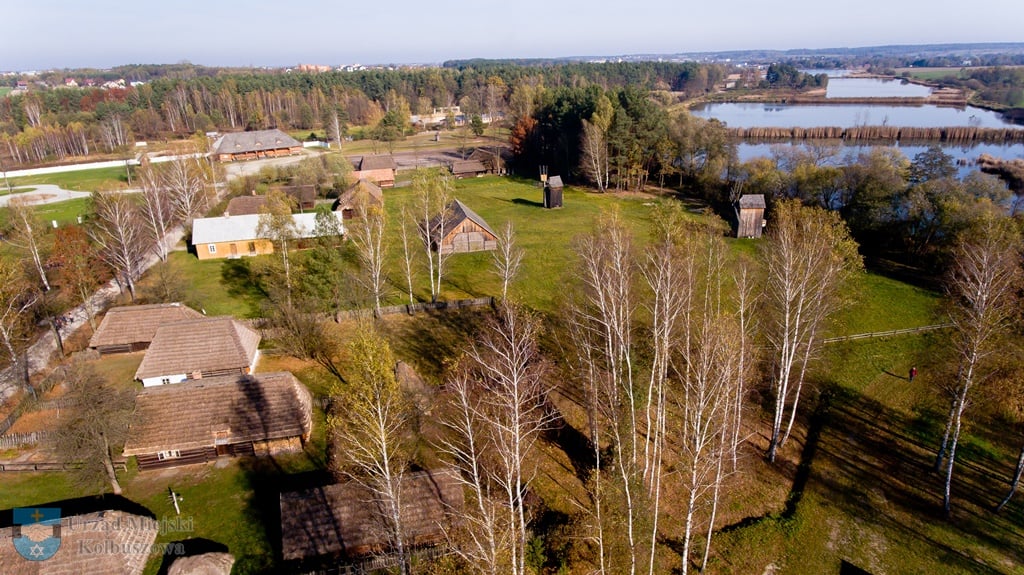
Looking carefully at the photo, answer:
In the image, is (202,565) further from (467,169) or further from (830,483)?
(467,169)

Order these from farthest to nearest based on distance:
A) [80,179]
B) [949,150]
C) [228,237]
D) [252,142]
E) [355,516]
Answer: [252,142], [949,150], [80,179], [228,237], [355,516]

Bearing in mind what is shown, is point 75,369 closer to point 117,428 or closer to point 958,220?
point 117,428

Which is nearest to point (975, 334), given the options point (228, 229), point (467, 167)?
point (228, 229)

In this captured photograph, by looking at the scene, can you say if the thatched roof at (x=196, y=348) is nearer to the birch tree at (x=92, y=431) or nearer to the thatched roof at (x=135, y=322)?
the thatched roof at (x=135, y=322)

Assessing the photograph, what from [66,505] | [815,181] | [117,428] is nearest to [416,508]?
[117,428]

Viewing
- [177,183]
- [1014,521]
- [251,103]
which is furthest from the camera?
[251,103]

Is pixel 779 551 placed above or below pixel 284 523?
below

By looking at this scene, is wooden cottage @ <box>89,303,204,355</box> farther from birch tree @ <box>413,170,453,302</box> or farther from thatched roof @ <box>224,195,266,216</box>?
thatched roof @ <box>224,195,266,216</box>
